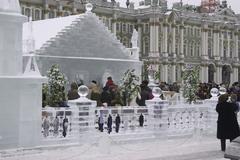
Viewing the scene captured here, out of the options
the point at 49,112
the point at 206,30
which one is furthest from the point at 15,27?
the point at 206,30

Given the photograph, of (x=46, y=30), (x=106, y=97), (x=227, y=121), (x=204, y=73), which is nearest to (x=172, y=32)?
(x=204, y=73)

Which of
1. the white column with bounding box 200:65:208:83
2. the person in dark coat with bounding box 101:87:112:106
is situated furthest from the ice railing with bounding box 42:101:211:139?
the white column with bounding box 200:65:208:83

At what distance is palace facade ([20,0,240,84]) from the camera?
156 feet

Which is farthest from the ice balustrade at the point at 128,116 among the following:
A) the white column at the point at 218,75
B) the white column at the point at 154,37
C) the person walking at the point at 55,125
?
the white column at the point at 218,75

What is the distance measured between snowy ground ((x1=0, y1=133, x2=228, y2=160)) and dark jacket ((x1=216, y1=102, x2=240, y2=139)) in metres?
0.48

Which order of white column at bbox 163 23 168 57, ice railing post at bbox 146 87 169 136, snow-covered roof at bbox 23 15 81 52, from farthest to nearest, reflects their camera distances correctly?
1. white column at bbox 163 23 168 57
2. snow-covered roof at bbox 23 15 81 52
3. ice railing post at bbox 146 87 169 136

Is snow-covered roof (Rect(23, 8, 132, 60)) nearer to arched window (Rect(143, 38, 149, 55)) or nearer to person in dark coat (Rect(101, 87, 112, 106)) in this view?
person in dark coat (Rect(101, 87, 112, 106))

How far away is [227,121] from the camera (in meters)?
11.8

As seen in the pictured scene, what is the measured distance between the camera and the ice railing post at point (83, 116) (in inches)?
483

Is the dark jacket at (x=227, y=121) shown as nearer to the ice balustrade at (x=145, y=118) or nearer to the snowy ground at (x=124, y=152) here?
the snowy ground at (x=124, y=152)

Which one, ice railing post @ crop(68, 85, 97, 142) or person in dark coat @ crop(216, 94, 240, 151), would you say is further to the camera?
ice railing post @ crop(68, 85, 97, 142)

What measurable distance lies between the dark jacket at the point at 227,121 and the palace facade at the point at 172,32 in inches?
1291

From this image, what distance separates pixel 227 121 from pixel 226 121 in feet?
0.08

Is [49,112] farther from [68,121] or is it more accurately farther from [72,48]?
[72,48]
